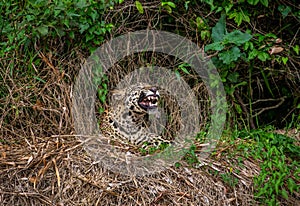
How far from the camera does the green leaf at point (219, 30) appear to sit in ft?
17.9

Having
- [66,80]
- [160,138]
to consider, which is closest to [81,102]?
[66,80]

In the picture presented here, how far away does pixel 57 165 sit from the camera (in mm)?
4262

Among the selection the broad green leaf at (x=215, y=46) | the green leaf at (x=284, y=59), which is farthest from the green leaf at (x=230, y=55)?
the green leaf at (x=284, y=59)

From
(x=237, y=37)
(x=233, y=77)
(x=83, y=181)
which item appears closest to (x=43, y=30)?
(x=83, y=181)

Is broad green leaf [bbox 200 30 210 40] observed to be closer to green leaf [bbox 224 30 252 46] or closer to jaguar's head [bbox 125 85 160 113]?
green leaf [bbox 224 30 252 46]

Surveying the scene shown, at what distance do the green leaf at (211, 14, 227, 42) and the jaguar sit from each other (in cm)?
86

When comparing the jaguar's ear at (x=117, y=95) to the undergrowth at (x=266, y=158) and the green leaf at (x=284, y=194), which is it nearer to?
the undergrowth at (x=266, y=158)

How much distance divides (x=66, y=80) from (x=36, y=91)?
1.28ft

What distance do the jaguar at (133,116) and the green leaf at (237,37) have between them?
0.94 metres

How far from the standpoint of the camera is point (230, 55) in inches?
211

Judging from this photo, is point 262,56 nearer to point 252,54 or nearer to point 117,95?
point 252,54

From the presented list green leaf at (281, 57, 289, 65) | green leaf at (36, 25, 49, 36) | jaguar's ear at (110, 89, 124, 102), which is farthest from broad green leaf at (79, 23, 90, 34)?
green leaf at (281, 57, 289, 65)

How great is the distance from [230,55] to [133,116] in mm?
1224

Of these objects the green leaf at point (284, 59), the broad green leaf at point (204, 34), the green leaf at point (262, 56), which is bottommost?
the green leaf at point (284, 59)
